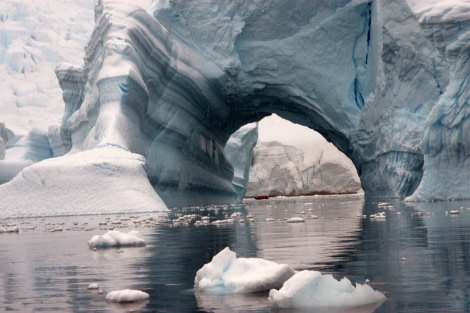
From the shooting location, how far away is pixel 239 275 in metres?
3.28

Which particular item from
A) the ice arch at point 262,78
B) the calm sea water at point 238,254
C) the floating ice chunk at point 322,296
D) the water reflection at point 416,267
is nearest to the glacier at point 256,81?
the ice arch at point 262,78

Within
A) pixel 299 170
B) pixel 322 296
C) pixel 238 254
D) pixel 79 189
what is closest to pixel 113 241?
pixel 238 254

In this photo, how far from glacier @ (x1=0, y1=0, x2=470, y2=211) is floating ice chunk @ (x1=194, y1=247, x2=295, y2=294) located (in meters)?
12.9

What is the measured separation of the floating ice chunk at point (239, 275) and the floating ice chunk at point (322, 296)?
411 mm

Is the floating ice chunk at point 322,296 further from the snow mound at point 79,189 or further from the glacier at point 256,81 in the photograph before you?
the glacier at point 256,81

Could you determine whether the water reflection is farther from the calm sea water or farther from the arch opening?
the arch opening

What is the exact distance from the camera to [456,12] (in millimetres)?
15148

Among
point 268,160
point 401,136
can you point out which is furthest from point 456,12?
point 268,160

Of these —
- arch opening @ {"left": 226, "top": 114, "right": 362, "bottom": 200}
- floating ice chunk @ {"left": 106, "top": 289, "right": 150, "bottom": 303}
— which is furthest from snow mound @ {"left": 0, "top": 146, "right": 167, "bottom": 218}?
arch opening @ {"left": 226, "top": 114, "right": 362, "bottom": 200}

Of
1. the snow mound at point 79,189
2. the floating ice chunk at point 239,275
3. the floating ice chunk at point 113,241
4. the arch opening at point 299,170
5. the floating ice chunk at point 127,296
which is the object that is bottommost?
the floating ice chunk at point 127,296

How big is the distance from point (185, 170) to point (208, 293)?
1915 cm

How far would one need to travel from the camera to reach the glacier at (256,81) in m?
18.6

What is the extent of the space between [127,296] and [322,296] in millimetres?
845

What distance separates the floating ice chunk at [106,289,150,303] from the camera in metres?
3.05
